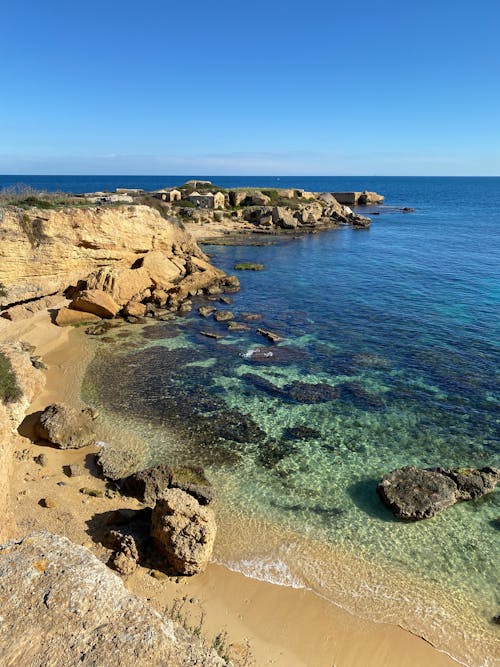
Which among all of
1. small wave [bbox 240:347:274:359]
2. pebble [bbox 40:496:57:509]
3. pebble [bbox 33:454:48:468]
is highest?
pebble [bbox 40:496:57:509]

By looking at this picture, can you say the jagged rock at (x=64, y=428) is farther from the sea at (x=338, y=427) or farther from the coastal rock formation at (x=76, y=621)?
the coastal rock formation at (x=76, y=621)

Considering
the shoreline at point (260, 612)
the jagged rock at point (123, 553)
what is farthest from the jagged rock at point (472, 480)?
the jagged rock at point (123, 553)

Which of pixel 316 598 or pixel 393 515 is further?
pixel 393 515

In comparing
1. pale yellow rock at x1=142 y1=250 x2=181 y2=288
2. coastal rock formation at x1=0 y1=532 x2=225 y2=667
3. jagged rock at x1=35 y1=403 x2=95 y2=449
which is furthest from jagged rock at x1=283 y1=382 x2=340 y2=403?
pale yellow rock at x1=142 y1=250 x2=181 y2=288

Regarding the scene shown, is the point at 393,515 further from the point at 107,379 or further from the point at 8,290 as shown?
the point at 8,290

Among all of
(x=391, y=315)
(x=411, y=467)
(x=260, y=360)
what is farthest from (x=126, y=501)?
(x=391, y=315)

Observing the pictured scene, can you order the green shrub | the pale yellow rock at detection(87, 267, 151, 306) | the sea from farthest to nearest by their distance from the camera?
the pale yellow rock at detection(87, 267, 151, 306)
the green shrub
the sea

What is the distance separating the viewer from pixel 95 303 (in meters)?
28.0

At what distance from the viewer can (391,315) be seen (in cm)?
3091

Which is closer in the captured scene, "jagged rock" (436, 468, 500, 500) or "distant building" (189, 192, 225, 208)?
"jagged rock" (436, 468, 500, 500)

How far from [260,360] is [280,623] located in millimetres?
14557

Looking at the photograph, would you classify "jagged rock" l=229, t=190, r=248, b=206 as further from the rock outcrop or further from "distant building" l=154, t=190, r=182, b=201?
the rock outcrop

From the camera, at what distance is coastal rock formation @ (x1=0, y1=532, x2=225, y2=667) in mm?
5055

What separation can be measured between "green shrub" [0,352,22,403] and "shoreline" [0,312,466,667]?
14.1 ft
